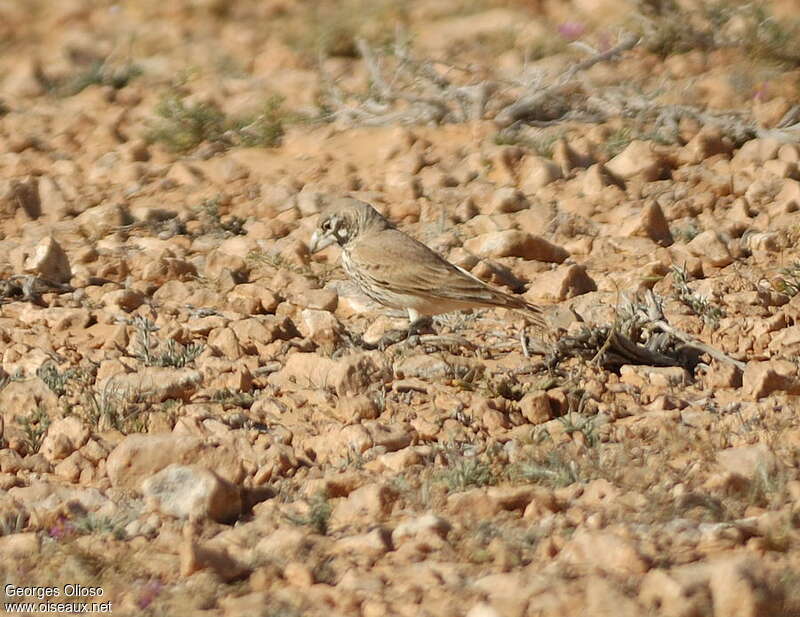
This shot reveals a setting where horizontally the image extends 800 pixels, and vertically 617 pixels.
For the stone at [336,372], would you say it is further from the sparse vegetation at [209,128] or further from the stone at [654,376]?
the sparse vegetation at [209,128]

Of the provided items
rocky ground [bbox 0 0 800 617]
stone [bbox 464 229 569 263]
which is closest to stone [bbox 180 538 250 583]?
rocky ground [bbox 0 0 800 617]

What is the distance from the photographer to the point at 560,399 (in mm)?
5293

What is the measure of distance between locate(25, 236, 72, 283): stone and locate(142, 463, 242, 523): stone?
2.62 m

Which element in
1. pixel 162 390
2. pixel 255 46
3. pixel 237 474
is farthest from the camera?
pixel 255 46

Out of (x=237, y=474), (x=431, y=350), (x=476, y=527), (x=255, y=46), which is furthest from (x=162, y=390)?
(x=255, y=46)

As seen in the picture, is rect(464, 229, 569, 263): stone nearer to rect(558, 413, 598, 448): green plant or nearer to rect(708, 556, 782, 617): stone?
rect(558, 413, 598, 448): green plant

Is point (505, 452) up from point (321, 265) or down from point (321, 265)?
up

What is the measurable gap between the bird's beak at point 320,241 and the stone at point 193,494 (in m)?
2.59

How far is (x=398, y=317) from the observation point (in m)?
6.78

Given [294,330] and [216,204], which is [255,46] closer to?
[216,204]

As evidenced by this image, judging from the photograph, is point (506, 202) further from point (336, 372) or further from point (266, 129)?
point (336, 372)

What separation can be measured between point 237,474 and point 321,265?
2849 millimetres

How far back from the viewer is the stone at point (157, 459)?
179 inches

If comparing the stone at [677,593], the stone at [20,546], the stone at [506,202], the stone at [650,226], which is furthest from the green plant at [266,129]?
the stone at [677,593]
